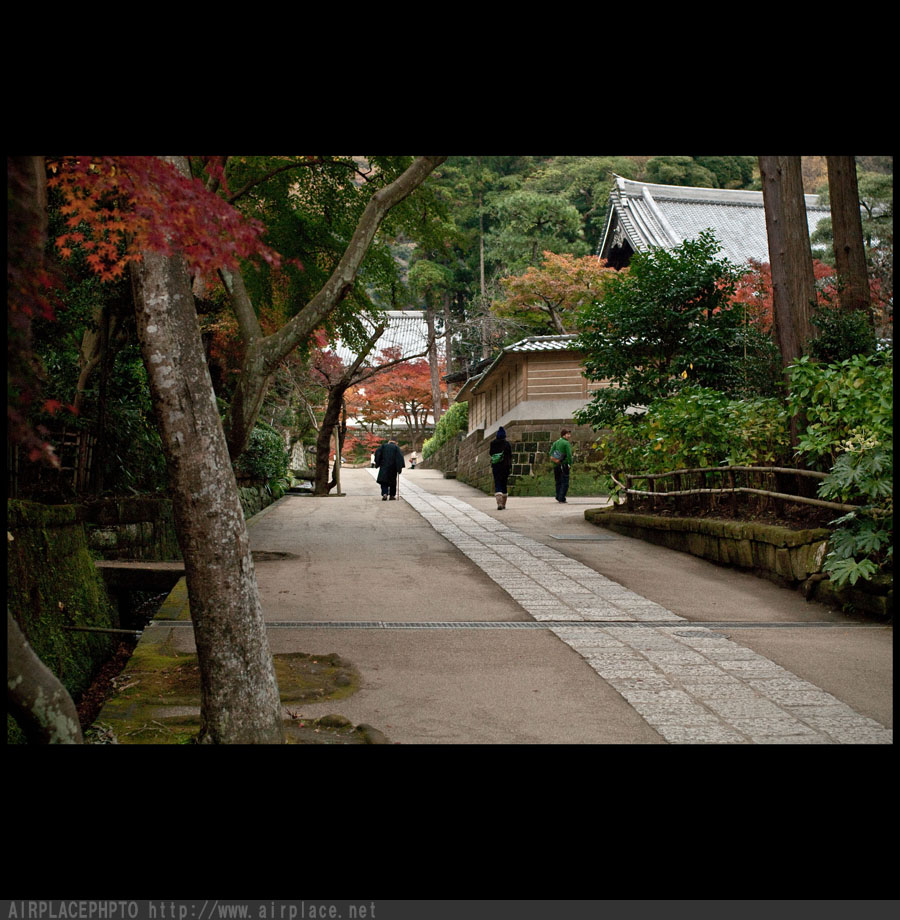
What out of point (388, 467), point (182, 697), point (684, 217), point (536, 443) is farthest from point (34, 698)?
point (684, 217)

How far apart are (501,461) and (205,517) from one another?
1343 cm

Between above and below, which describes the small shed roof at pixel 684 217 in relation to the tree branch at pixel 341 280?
above

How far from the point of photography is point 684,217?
27891mm

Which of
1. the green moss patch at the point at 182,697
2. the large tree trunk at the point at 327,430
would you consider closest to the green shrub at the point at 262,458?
the large tree trunk at the point at 327,430

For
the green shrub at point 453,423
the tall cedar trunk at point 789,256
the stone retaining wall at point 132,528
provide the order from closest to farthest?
1. the stone retaining wall at point 132,528
2. the tall cedar trunk at point 789,256
3. the green shrub at point 453,423

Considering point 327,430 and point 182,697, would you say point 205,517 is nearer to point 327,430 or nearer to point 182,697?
point 182,697

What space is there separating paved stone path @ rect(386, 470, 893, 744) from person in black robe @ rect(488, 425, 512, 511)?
772 centimetres

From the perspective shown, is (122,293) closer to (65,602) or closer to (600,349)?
(65,602)

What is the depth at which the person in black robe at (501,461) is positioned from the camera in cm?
1659

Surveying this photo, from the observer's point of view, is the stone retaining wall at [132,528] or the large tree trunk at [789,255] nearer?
the stone retaining wall at [132,528]

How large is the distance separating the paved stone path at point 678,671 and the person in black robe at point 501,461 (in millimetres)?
7717

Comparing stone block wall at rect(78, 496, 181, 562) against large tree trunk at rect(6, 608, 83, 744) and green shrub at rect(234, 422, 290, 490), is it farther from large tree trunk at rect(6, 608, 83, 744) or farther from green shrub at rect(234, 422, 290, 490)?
large tree trunk at rect(6, 608, 83, 744)

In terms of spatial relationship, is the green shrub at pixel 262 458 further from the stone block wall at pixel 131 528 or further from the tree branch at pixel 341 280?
the tree branch at pixel 341 280

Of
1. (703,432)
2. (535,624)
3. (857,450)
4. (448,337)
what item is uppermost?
(448,337)
